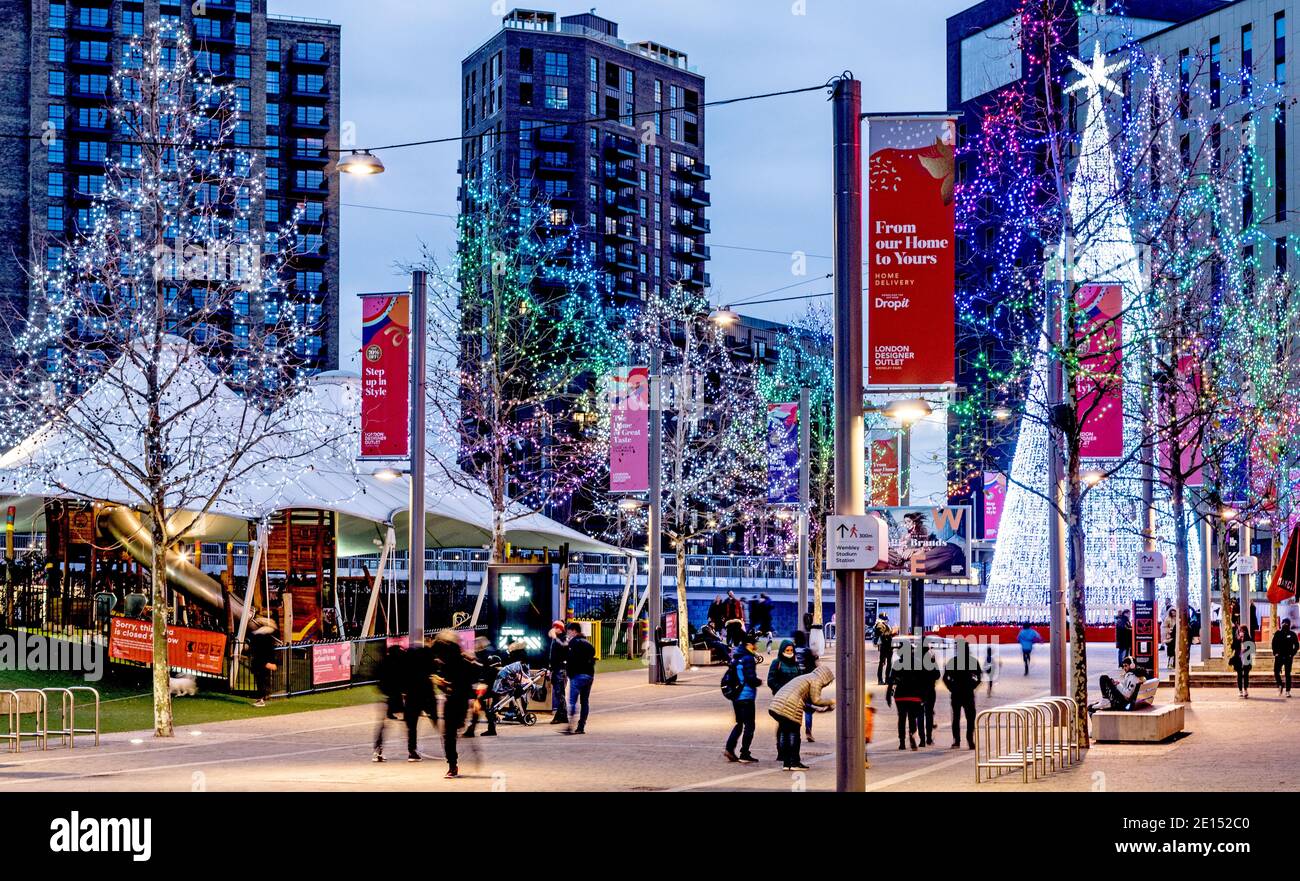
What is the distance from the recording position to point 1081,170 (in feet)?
86.4

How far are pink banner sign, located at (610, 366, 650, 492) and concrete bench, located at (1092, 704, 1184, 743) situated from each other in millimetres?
15699

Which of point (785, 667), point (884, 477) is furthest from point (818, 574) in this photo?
point (785, 667)

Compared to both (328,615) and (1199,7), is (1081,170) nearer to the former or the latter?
(328,615)

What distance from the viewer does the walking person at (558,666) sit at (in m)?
27.6

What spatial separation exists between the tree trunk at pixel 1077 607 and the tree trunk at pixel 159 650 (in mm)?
14288

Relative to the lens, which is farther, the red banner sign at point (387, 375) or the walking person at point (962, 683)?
the red banner sign at point (387, 375)

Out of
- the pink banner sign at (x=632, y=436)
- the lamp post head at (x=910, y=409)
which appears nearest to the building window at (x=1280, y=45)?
the pink banner sign at (x=632, y=436)

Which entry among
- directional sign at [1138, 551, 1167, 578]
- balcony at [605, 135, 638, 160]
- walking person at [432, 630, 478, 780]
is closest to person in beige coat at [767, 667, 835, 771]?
walking person at [432, 630, 478, 780]

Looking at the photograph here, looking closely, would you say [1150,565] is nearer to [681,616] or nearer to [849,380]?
[681,616]

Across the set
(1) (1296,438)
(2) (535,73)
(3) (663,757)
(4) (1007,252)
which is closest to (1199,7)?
(2) (535,73)

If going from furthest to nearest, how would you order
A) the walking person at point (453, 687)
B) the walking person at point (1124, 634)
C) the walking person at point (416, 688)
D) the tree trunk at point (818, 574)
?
1. the tree trunk at point (818, 574)
2. the walking person at point (1124, 634)
3. the walking person at point (416, 688)
4. the walking person at point (453, 687)

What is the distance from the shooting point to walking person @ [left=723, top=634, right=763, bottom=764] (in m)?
22.3

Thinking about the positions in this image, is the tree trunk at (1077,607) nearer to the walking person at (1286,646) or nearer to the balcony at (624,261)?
the walking person at (1286,646)

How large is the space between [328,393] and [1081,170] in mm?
33505
